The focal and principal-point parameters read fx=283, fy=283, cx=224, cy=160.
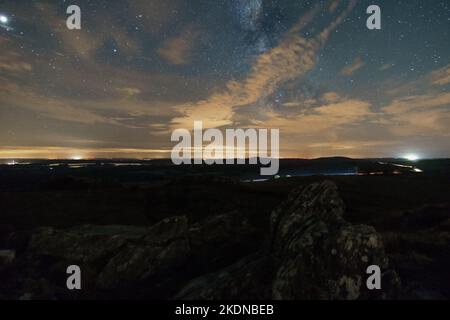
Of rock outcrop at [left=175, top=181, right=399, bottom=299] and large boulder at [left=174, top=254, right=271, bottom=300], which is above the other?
rock outcrop at [left=175, top=181, right=399, bottom=299]

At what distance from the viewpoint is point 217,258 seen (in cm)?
1067

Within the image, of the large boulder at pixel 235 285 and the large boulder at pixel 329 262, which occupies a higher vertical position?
the large boulder at pixel 329 262

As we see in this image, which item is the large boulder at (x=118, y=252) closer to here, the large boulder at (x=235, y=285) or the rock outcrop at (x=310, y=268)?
the large boulder at (x=235, y=285)

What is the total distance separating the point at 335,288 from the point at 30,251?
12831 mm

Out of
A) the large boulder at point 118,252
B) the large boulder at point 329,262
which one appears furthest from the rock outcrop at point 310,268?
the large boulder at point 118,252

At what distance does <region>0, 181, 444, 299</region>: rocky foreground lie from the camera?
283 inches

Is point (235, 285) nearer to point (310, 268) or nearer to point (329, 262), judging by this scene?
point (310, 268)

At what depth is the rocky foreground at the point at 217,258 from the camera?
7.19 m

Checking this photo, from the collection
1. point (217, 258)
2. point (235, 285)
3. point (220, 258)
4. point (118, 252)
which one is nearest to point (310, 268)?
point (235, 285)

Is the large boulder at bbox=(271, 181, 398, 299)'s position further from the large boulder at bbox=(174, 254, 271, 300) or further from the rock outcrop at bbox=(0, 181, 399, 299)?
the large boulder at bbox=(174, 254, 271, 300)

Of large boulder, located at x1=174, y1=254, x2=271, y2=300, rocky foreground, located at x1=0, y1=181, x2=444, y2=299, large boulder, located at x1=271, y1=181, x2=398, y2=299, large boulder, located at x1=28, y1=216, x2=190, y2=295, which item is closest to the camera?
large boulder, located at x1=271, y1=181, x2=398, y2=299

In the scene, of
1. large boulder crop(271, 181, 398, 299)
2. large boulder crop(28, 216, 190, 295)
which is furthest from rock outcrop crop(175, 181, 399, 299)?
large boulder crop(28, 216, 190, 295)
